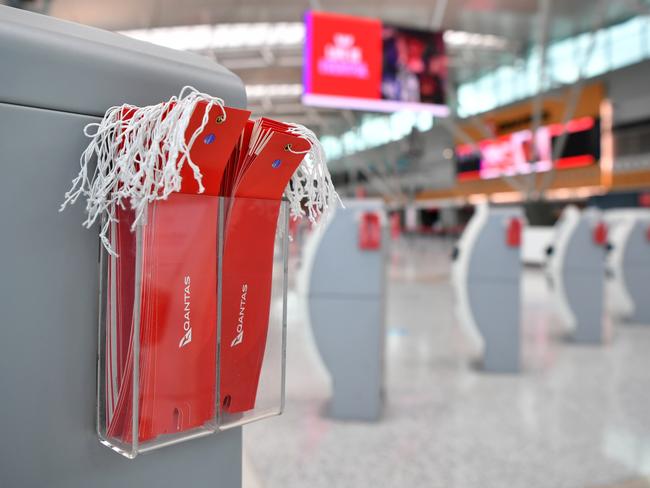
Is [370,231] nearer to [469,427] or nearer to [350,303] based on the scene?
[350,303]

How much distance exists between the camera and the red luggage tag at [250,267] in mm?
673

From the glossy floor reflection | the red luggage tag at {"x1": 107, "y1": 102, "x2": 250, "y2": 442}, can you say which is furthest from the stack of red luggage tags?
the glossy floor reflection

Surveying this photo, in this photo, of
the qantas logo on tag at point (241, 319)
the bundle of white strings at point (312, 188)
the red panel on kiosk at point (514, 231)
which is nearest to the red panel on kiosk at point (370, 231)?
the red panel on kiosk at point (514, 231)

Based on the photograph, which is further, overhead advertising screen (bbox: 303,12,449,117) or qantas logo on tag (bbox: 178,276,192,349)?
overhead advertising screen (bbox: 303,12,449,117)

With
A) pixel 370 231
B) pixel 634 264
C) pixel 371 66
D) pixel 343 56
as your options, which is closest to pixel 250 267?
pixel 370 231

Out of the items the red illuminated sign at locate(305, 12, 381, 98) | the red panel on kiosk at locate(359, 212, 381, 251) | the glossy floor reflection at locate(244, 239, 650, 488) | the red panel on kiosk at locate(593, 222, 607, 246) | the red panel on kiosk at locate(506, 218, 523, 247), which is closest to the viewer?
→ the glossy floor reflection at locate(244, 239, 650, 488)

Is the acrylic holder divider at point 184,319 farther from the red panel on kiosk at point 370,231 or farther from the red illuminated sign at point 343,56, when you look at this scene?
the red illuminated sign at point 343,56

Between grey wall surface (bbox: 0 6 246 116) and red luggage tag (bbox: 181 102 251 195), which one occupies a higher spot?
grey wall surface (bbox: 0 6 246 116)

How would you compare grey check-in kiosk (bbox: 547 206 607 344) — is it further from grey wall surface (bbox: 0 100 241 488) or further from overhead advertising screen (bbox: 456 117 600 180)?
overhead advertising screen (bbox: 456 117 600 180)

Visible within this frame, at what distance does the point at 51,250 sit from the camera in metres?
0.66

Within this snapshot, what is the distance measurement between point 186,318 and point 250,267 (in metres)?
0.11

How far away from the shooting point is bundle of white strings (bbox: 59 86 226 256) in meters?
0.57

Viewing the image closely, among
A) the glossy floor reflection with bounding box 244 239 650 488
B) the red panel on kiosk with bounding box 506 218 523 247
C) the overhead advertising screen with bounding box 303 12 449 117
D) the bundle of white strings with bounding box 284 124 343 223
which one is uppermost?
the overhead advertising screen with bounding box 303 12 449 117

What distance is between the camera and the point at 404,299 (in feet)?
23.4
